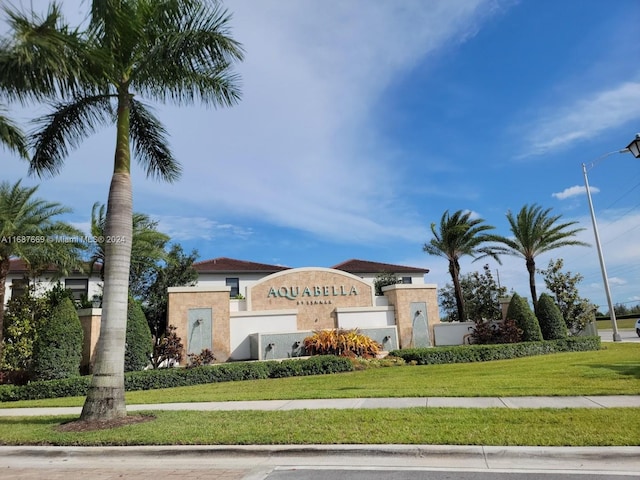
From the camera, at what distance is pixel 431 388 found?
478 inches

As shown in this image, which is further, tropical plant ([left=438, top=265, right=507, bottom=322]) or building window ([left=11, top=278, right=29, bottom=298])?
tropical plant ([left=438, top=265, right=507, bottom=322])

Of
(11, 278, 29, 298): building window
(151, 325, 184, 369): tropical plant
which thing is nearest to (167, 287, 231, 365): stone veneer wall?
(151, 325, 184, 369): tropical plant

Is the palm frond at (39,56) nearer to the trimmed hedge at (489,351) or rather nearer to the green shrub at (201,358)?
the green shrub at (201,358)

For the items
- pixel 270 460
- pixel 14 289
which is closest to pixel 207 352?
pixel 14 289

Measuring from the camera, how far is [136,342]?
758 inches

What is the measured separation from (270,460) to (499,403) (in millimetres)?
5257

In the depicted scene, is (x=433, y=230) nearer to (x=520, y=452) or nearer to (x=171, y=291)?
(x=171, y=291)

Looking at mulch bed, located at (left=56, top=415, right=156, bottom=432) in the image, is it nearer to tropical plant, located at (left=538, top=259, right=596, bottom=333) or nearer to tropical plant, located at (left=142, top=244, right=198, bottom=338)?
tropical plant, located at (left=142, top=244, right=198, bottom=338)

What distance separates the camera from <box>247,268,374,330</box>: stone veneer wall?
2614cm

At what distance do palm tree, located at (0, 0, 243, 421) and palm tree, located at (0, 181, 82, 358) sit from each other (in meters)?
7.49

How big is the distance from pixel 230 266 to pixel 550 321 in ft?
84.7

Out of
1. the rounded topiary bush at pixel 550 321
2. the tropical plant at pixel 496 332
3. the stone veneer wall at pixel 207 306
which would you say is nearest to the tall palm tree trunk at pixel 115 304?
the stone veneer wall at pixel 207 306

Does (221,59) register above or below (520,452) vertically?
above

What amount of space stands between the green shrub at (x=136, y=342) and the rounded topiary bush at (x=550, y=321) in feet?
70.1
